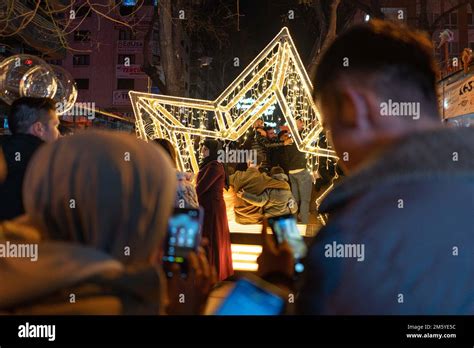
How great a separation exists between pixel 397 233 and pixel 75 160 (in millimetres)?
882

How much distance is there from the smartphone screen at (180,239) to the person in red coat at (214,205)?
311cm

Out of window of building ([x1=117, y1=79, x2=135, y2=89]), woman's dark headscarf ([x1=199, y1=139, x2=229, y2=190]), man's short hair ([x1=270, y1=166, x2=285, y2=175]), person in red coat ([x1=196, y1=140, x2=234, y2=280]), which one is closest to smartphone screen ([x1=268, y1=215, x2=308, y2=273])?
person in red coat ([x1=196, y1=140, x2=234, y2=280])

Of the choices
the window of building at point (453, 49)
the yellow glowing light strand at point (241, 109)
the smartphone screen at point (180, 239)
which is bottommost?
the smartphone screen at point (180, 239)

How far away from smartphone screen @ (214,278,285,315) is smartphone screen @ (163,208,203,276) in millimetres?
224

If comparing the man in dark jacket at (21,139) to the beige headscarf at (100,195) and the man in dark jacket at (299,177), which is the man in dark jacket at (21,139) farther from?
the man in dark jacket at (299,177)

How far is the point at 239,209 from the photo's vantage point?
7012mm

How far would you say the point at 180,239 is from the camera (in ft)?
5.22

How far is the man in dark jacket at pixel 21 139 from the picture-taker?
8.78 feet

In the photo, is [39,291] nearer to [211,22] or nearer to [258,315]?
[258,315]

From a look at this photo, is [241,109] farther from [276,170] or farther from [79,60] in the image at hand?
[79,60]

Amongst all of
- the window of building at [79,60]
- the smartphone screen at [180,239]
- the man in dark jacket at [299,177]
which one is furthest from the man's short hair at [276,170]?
the window of building at [79,60]

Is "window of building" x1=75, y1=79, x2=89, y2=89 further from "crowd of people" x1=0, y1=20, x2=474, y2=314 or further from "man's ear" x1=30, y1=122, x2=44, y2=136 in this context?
"crowd of people" x1=0, y1=20, x2=474, y2=314

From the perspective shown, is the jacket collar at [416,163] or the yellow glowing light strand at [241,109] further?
the yellow glowing light strand at [241,109]

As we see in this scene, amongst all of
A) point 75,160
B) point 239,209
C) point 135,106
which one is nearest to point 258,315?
point 75,160
